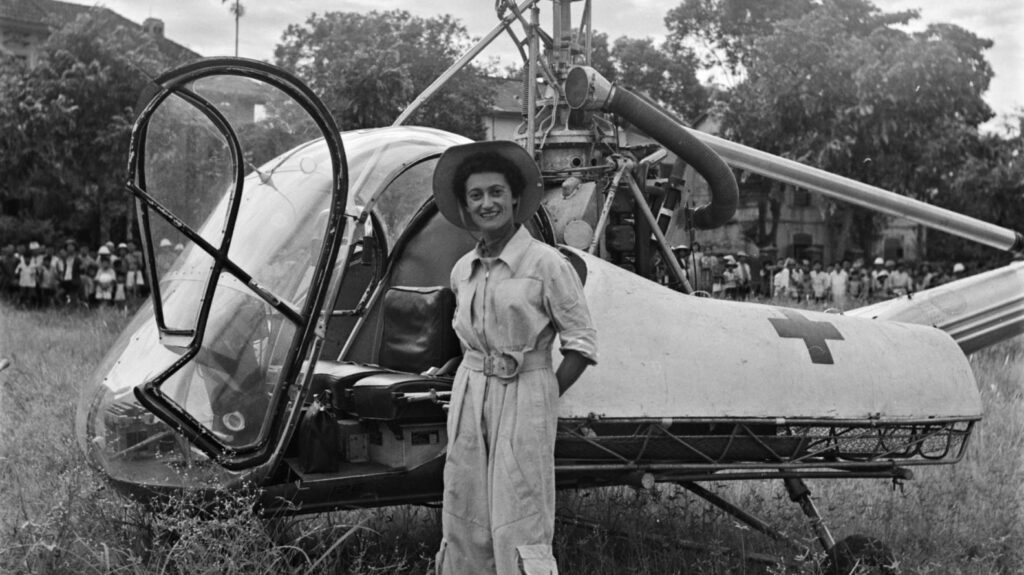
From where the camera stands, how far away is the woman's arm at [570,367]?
360cm

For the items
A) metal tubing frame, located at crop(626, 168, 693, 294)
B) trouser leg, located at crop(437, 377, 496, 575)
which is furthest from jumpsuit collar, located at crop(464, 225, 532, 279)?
metal tubing frame, located at crop(626, 168, 693, 294)

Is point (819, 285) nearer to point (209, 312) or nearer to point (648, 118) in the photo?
point (648, 118)

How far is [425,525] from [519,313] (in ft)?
8.50

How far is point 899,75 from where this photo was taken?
95.0 ft

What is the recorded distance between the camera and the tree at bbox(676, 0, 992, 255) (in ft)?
96.7

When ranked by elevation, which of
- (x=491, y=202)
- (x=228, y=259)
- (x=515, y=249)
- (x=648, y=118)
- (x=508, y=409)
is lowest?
(x=508, y=409)

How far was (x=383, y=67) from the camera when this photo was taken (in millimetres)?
19922

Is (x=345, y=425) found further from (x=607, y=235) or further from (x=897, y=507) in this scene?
(x=897, y=507)

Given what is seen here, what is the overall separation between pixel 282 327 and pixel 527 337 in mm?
1219

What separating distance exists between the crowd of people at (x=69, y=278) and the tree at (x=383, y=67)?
4908 mm

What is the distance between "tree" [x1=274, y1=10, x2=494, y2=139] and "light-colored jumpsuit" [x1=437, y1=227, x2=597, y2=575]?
45.5 ft

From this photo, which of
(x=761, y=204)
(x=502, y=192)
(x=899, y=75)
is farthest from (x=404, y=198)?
(x=761, y=204)

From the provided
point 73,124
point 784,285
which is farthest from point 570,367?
point 73,124

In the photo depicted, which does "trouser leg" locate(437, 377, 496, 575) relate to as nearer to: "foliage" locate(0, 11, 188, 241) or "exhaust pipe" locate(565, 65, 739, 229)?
"exhaust pipe" locate(565, 65, 739, 229)
